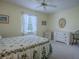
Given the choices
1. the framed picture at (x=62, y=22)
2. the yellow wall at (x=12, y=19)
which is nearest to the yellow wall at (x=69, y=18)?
the framed picture at (x=62, y=22)

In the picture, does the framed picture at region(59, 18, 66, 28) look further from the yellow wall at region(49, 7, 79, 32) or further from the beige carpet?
the beige carpet

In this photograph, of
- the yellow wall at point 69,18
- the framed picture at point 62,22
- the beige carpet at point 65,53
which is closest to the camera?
the beige carpet at point 65,53

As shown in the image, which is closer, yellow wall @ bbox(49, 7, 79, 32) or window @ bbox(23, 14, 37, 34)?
yellow wall @ bbox(49, 7, 79, 32)

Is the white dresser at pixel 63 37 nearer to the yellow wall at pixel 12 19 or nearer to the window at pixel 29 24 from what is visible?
the window at pixel 29 24

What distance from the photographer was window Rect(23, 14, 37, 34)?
628 cm

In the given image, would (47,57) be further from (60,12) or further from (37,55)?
(60,12)

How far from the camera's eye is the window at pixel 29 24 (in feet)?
20.6

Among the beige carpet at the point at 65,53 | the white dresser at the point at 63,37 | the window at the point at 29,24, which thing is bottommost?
the beige carpet at the point at 65,53

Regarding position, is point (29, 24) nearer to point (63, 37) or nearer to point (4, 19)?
point (4, 19)

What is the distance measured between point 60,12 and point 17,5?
3039 millimetres

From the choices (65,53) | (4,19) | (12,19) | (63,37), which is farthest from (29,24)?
(65,53)

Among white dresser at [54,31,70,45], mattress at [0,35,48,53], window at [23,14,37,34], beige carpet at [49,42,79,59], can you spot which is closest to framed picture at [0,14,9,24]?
window at [23,14,37,34]

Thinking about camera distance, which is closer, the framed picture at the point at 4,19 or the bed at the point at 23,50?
the bed at the point at 23,50

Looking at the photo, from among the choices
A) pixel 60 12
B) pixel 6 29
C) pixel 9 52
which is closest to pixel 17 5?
pixel 6 29
